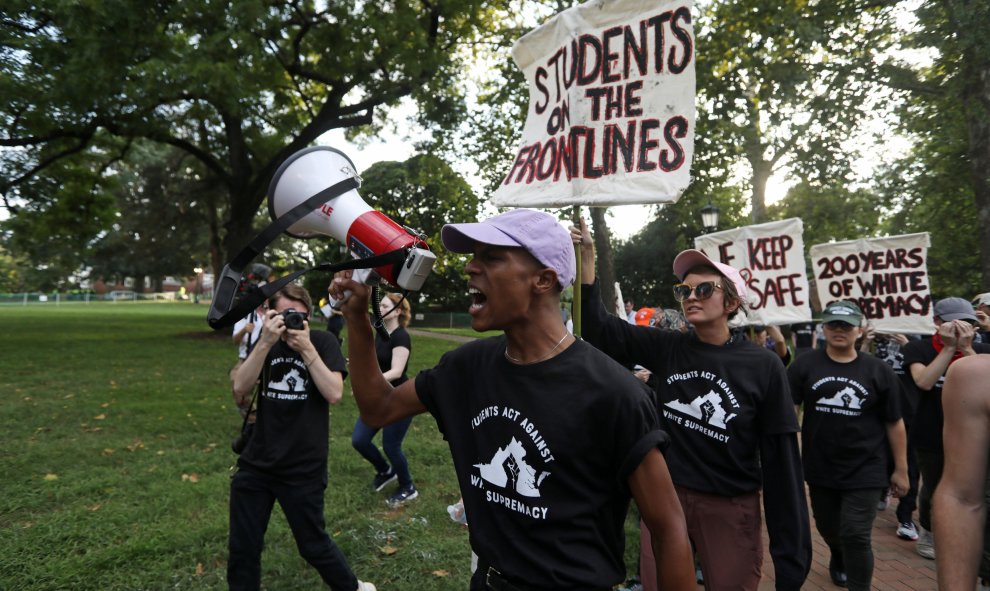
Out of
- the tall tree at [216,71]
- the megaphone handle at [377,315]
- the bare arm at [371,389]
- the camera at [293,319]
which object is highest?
the tall tree at [216,71]

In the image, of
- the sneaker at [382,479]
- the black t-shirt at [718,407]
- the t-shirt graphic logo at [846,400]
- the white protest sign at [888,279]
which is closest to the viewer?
the black t-shirt at [718,407]

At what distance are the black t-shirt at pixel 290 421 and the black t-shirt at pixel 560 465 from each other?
5.81 ft

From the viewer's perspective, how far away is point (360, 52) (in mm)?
14695

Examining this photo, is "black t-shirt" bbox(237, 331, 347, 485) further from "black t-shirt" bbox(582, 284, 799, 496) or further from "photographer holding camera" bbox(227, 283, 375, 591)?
"black t-shirt" bbox(582, 284, 799, 496)

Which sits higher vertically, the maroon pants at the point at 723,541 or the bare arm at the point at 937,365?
the bare arm at the point at 937,365

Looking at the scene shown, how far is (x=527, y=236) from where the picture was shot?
1710 millimetres

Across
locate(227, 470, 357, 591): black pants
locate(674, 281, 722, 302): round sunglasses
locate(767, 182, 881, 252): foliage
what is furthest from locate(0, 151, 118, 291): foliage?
locate(767, 182, 881, 252): foliage

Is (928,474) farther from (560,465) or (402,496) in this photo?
(560,465)

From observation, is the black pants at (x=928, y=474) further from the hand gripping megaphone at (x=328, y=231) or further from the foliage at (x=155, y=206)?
the foliage at (x=155, y=206)

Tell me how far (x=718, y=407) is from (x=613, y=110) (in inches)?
64.5

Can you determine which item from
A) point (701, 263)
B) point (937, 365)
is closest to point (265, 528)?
point (701, 263)

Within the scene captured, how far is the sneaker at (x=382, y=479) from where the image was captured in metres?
5.53

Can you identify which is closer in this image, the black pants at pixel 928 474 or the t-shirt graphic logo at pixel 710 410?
the t-shirt graphic logo at pixel 710 410

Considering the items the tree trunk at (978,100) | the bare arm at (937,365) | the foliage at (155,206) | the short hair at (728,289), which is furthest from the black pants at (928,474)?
the foliage at (155,206)
